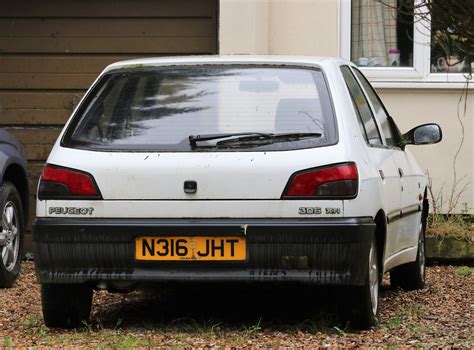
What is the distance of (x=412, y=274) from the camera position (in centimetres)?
841

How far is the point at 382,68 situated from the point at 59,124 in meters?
3.05

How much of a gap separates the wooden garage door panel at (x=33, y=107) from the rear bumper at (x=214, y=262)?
199 inches

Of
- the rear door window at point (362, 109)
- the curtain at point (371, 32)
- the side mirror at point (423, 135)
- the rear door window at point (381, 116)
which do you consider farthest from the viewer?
the curtain at point (371, 32)

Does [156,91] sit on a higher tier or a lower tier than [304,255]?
higher

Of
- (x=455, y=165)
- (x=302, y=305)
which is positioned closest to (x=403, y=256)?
(x=302, y=305)

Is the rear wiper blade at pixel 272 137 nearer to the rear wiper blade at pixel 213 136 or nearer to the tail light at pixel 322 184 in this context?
the rear wiper blade at pixel 213 136

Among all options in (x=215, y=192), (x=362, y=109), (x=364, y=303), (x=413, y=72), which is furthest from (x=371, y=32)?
(x=215, y=192)

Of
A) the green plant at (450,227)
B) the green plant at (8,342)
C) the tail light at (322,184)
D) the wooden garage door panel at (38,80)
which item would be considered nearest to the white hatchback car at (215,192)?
the tail light at (322,184)

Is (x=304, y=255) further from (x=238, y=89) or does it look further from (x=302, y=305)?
(x=302, y=305)

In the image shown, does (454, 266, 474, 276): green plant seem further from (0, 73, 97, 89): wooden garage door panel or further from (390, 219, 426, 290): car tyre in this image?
(0, 73, 97, 89): wooden garage door panel

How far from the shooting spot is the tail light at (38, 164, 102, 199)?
20.6 ft

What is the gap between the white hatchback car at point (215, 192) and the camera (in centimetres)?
611

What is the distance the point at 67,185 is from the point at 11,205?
8.99ft

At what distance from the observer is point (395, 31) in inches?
449
